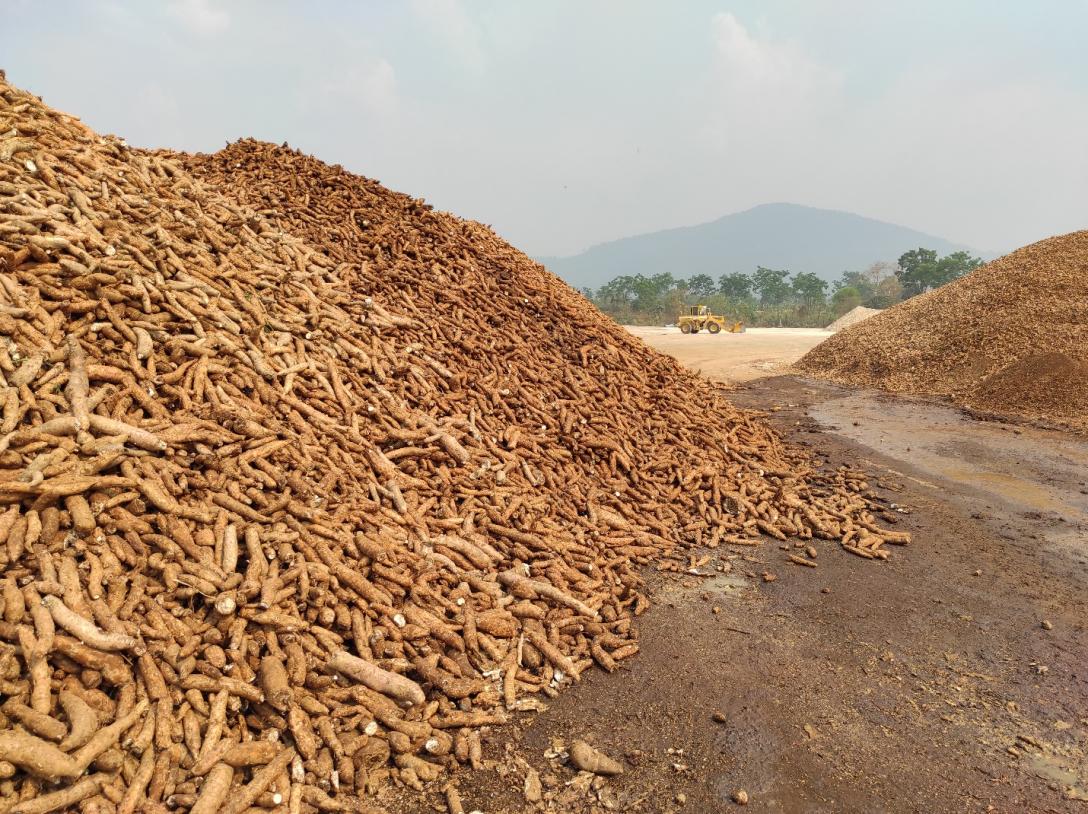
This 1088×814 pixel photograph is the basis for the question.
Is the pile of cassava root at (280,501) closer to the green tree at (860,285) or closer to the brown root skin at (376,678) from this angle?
the brown root skin at (376,678)

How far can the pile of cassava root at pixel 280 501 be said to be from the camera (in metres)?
2.93

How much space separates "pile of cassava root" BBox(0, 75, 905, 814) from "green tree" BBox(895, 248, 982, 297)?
78250 millimetres

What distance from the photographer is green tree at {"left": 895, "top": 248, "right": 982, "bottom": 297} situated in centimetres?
7025

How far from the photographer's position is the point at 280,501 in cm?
410

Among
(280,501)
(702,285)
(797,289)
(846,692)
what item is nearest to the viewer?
(846,692)

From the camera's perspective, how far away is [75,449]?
11.7ft

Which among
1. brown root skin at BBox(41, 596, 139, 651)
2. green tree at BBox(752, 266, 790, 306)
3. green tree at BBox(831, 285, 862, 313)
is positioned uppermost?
green tree at BBox(752, 266, 790, 306)

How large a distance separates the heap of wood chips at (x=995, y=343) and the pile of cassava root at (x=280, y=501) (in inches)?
348

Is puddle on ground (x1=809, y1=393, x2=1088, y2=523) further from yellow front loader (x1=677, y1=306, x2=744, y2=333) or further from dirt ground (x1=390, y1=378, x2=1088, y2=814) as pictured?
yellow front loader (x1=677, y1=306, x2=744, y2=333)

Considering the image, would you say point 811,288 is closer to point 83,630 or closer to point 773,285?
point 773,285

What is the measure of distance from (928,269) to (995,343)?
221 ft

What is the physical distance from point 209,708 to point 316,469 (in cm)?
192

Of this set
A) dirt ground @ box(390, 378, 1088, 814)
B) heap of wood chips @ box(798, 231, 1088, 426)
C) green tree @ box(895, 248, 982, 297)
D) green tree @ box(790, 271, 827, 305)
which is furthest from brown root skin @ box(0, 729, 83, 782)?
green tree @ box(790, 271, 827, 305)

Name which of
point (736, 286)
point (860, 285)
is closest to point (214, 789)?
point (736, 286)
